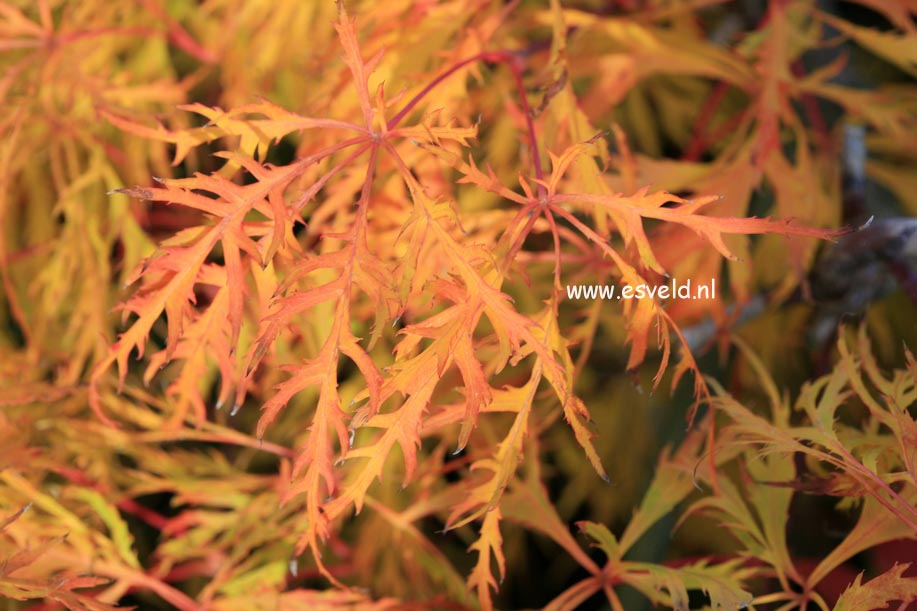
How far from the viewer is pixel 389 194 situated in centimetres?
56

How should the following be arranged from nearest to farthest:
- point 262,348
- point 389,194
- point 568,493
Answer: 1. point 262,348
2. point 389,194
3. point 568,493

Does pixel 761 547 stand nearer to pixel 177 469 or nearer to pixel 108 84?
pixel 177 469

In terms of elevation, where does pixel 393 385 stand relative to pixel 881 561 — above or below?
above

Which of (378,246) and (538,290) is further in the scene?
(538,290)

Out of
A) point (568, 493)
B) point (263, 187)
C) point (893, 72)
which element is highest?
point (263, 187)

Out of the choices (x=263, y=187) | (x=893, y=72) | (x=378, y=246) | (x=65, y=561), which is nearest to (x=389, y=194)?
(x=378, y=246)

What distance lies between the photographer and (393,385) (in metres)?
0.36

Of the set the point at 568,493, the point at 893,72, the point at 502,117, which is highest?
the point at 502,117

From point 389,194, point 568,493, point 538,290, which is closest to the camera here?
point 389,194

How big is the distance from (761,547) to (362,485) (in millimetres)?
235

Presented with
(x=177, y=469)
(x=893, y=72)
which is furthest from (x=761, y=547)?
(x=893, y=72)

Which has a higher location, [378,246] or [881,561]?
[378,246]

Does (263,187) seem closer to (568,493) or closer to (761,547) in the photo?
(761,547)

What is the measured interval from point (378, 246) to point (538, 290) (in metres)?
0.21
